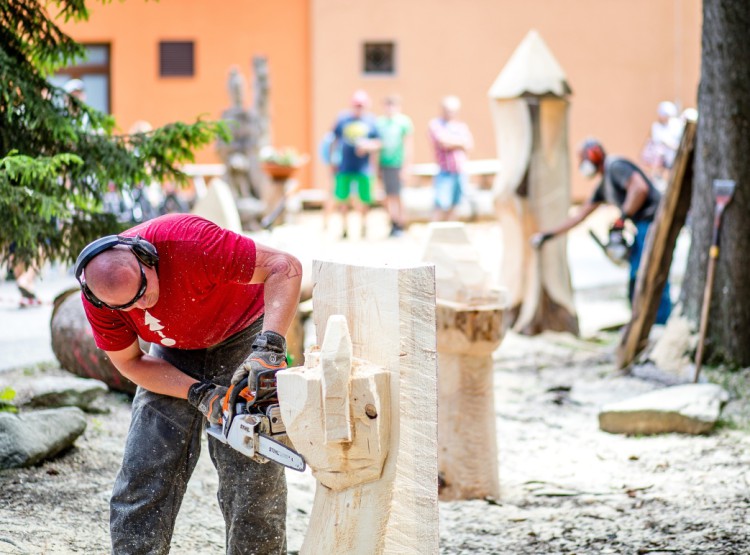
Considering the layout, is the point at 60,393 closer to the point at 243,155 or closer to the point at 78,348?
the point at 78,348

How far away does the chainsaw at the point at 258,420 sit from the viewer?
2.74 m

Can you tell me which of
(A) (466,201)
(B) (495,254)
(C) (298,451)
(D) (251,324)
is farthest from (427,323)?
(A) (466,201)

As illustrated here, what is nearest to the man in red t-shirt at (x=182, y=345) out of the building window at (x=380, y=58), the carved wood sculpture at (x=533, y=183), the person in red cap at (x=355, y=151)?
the carved wood sculpture at (x=533, y=183)

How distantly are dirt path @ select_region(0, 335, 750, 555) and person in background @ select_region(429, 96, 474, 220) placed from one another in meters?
7.90

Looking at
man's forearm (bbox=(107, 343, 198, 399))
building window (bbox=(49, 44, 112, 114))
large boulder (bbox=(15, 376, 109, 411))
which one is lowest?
large boulder (bbox=(15, 376, 109, 411))

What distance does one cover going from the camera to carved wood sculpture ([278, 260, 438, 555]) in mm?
2512

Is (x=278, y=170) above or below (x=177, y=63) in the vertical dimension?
below

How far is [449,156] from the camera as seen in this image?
44.8 feet

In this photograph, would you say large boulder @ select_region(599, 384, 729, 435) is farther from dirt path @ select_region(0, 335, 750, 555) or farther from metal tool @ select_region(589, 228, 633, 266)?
metal tool @ select_region(589, 228, 633, 266)

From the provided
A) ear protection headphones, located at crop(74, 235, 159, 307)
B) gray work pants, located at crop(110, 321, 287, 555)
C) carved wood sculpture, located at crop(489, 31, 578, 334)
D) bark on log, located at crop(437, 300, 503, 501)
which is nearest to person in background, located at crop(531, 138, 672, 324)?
carved wood sculpture, located at crop(489, 31, 578, 334)

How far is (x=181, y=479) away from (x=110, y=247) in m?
0.82

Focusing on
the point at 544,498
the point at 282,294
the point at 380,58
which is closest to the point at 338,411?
the point at 282,294

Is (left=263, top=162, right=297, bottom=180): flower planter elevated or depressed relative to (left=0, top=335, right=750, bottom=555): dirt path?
elevated

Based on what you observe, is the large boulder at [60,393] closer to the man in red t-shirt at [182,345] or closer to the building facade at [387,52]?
the man in red t-shirt at [182,345]
